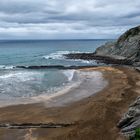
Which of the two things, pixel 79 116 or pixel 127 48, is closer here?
pixel 79 116

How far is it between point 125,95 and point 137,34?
5516cm

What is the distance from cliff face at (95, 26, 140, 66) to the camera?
73.8 metres

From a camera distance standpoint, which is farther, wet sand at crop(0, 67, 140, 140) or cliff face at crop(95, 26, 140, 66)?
cliff face at crop(95, 26, 140, 66)

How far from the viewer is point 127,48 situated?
269 feet

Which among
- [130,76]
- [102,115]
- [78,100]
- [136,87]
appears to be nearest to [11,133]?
[102,115]

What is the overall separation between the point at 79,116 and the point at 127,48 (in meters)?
56.4

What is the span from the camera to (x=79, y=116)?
93.4 ft

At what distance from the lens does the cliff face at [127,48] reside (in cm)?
7378

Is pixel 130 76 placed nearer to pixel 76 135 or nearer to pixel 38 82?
pixel 38 82

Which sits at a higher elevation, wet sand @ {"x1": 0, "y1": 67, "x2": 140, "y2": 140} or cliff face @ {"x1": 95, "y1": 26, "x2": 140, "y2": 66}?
cliff face @ {"x1": 95, "y1": 26, "x2": 140, "y2": 66}

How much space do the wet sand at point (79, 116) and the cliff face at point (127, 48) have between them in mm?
32757

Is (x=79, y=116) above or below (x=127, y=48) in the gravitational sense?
below

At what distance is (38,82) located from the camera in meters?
48.5

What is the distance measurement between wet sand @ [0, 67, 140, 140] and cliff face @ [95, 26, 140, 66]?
32.8 meters
